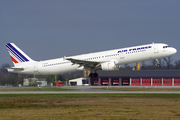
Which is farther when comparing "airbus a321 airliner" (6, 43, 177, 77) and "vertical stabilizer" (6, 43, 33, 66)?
"vertical stabilizer" (6, 43, 33, 66)

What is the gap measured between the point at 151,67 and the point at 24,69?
86633mm

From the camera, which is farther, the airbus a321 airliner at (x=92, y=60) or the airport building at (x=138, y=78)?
the airport building at (x=138, y=78)

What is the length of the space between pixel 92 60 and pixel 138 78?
51696 millimetres

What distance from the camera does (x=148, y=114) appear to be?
2069 cm

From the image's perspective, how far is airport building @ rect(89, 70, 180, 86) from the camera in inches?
3639

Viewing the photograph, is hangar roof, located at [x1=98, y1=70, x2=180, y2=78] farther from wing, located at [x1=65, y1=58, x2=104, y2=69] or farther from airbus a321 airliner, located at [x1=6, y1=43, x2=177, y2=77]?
wing, located at [x1=65, y1=58, x2=104, y2=69]

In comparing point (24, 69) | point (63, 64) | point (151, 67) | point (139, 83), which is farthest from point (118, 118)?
point (151, 67)

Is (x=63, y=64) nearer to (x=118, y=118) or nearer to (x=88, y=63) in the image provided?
(x=88, y=63)

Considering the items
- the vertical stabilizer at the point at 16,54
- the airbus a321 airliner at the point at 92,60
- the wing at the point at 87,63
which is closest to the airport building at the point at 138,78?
the vertical stabilizer at the point at 16,54

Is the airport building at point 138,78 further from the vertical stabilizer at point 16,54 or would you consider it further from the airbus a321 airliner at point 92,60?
the airbus a321 airliner at point 92,60

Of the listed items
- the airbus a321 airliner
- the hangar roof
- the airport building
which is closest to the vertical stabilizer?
the airbus a321 airliner

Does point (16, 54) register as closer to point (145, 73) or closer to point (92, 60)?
point (92, 60)

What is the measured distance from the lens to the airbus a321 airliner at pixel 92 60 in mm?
42531

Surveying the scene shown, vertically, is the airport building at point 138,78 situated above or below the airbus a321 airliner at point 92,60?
below
